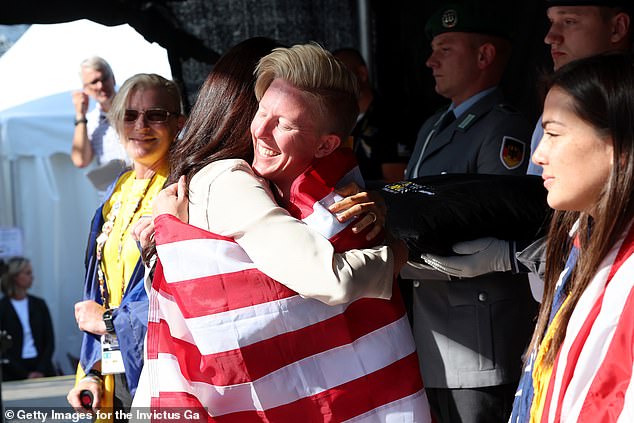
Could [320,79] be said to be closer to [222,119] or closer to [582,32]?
[222,119]

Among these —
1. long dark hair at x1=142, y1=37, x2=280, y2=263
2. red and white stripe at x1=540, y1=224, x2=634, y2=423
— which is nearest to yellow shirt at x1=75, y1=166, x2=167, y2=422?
long dark hair at x1=142, y1=37, x2=280, y2=263

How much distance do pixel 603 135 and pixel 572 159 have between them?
0.22 ft

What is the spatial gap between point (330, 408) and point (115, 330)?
3.76ft

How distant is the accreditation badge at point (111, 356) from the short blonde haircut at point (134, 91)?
2.25ft

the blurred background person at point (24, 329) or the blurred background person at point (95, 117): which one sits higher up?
the blurred background person at point (95, 117)

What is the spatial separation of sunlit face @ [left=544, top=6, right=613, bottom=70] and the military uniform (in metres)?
0.34

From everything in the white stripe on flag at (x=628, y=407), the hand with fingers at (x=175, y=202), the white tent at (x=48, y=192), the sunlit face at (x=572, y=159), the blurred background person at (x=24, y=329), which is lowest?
the blurred background person at (x=24, y=329)

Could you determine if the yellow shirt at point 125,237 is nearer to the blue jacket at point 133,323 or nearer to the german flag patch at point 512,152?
the blue jacket at point 133,323

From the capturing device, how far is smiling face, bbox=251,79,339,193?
1.79 metres

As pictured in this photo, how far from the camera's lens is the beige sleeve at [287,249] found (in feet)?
5.38

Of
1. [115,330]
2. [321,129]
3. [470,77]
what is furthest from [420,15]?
[321,129]

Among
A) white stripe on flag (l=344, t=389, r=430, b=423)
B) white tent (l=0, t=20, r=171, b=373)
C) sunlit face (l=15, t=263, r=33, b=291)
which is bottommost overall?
sunlit face (l=15, t=263, r=33, b=291)

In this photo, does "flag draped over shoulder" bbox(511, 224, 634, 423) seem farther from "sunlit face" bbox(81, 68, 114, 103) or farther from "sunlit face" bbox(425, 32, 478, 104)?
"sunlit face" bbox(81, 68, 114, 103)

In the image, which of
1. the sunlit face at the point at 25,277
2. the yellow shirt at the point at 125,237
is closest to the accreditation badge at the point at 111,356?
the yellow shirt at the point at 125,237
